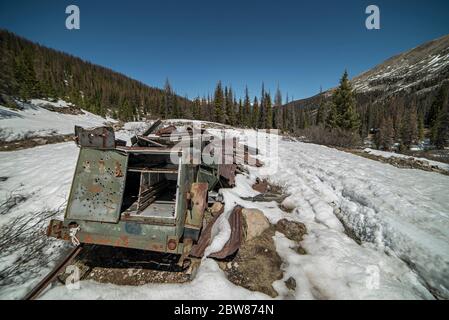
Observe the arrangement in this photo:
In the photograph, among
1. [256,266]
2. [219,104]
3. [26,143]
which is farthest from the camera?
[219,104]

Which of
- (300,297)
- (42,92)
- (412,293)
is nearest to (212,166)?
(300,297)

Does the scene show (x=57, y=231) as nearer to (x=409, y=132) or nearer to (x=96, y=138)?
(x=96, y=138)

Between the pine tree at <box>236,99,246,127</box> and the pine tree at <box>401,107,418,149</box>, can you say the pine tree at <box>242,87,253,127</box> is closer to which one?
the pine tree at <box>236,99,246,127</box>

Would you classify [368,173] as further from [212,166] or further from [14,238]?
[14,238]

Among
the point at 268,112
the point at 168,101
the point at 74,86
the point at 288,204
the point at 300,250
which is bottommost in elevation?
the point at 300,250

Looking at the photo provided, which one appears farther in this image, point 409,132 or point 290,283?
point 409,132

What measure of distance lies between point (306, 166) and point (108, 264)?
29.0ft

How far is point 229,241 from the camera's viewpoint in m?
4.05

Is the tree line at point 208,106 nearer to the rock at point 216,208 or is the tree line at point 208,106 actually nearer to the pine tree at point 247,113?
the pine tree at point 247,113

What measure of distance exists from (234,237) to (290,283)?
1.34 m

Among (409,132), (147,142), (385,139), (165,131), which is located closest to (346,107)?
(165,131)

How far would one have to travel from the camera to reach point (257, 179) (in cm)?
852

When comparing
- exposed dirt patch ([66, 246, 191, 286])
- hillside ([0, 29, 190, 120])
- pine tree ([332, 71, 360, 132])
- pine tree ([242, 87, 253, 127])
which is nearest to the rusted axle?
exposed dirt patch ([66, 246, 191, 286])

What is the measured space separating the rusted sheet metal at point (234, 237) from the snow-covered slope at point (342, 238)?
155 mm
